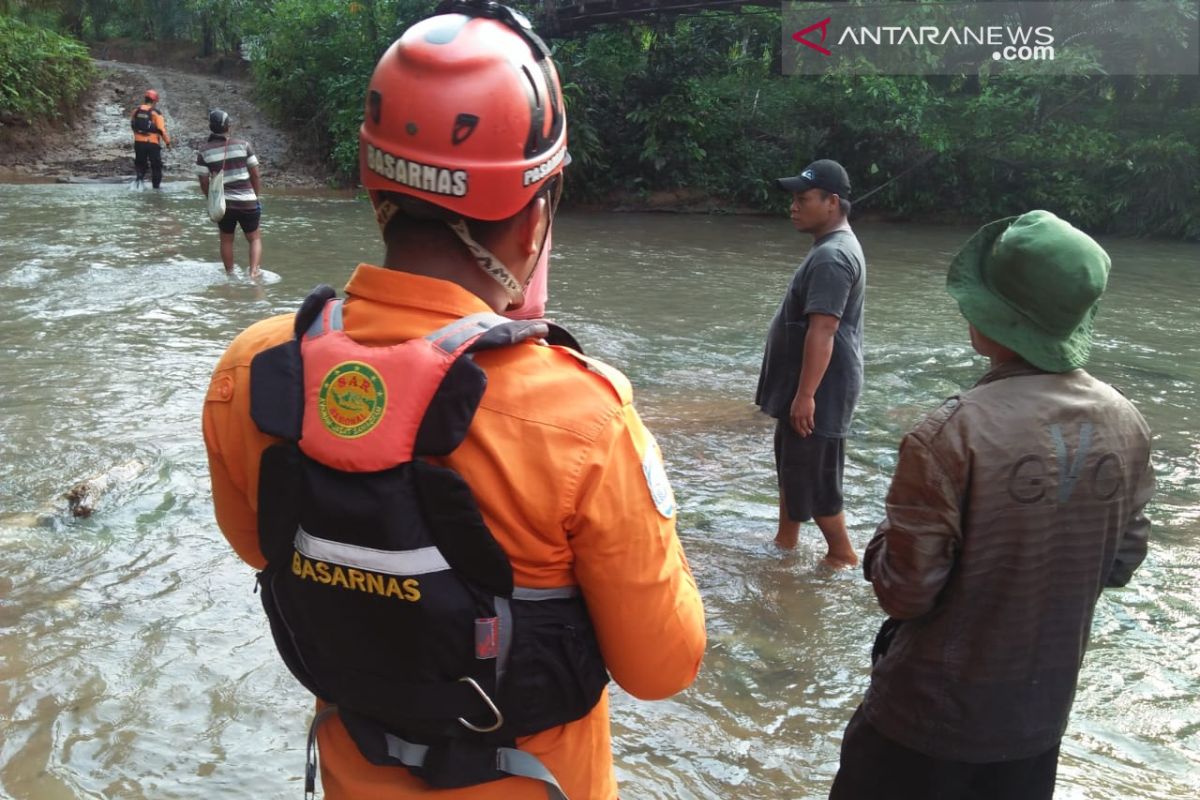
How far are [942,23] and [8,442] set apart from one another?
19.7 meters

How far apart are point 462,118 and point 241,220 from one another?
10.5 meters

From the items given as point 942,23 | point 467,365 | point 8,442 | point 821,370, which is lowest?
point 8,442

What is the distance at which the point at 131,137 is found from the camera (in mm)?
23266

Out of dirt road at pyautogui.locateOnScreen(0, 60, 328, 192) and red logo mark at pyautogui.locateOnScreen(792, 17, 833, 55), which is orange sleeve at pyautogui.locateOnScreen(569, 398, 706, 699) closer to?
red logo mark at pyautogui.locateOnScreen(792, 17, 833, 55)

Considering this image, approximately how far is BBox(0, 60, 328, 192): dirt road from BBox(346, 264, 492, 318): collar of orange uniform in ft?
72.2

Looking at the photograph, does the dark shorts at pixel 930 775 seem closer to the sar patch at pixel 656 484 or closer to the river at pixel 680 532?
the river at pixel 680 532

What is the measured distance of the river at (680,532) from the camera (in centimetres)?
348

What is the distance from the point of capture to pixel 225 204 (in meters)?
11.0

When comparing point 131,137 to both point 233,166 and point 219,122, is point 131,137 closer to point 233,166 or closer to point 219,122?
point 233,166

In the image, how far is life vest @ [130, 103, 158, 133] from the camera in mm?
18703

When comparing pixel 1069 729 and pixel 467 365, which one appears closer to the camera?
pixel 467 365

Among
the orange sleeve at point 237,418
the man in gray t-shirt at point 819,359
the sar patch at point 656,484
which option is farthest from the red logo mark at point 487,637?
the man in gray t-shirt at point 819,359

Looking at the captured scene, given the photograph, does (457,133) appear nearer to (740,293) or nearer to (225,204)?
(225,204)

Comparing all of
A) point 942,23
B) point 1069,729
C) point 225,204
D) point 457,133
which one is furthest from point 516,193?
point 942,23
